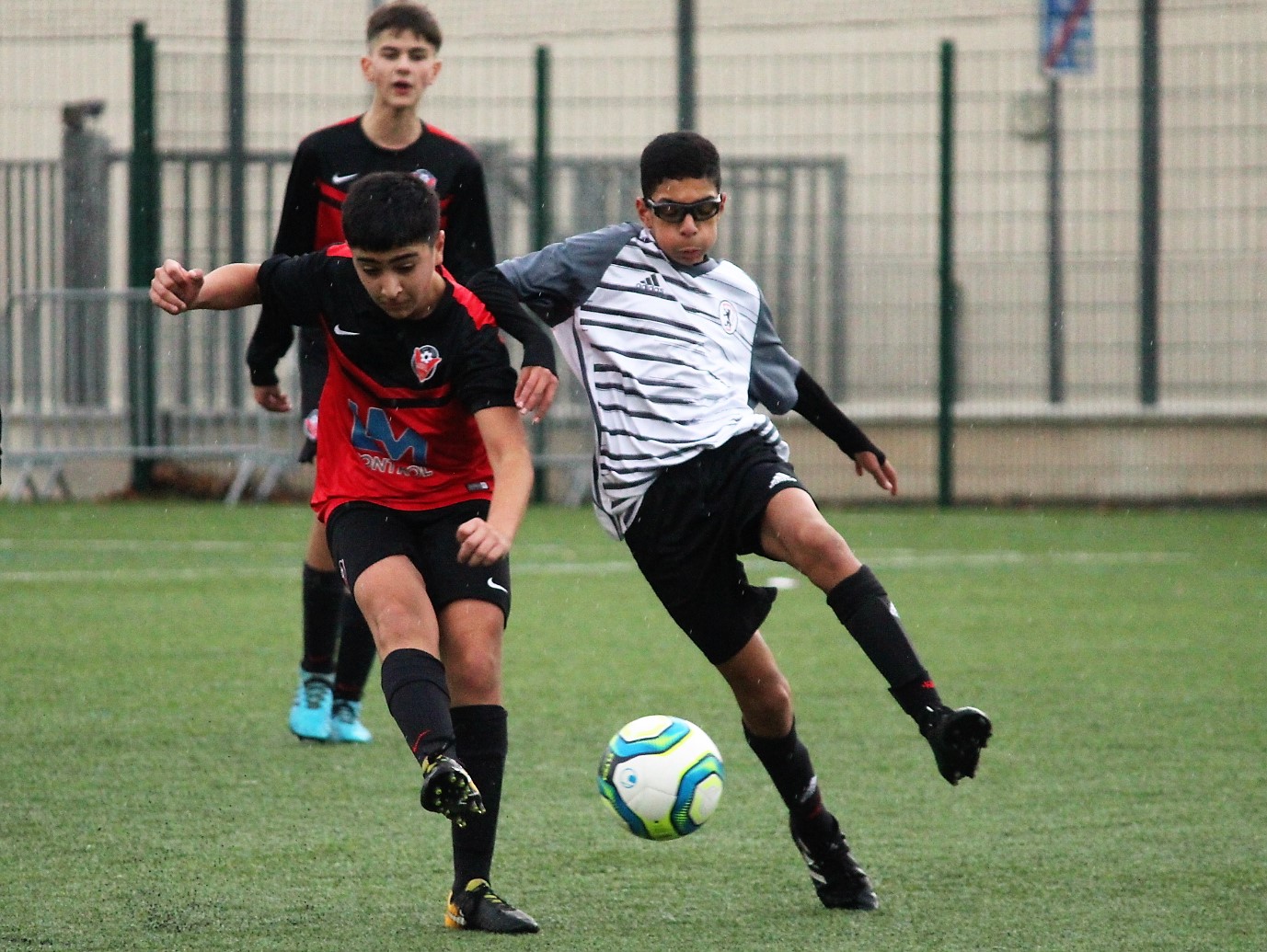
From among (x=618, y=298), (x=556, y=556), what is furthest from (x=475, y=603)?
(x=556, y=556)

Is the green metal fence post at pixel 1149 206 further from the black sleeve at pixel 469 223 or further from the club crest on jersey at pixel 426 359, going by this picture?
the club crest on jersey at pixel 426 359

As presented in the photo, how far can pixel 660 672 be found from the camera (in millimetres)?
6699

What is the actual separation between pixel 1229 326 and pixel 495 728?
1021 centimetres

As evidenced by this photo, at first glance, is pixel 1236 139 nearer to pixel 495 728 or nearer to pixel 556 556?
pixel 556 556

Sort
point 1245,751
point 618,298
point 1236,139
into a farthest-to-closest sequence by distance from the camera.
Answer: point 1236,139 → point 1245,751 → point 618,298

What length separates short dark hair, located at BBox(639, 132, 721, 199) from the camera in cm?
409

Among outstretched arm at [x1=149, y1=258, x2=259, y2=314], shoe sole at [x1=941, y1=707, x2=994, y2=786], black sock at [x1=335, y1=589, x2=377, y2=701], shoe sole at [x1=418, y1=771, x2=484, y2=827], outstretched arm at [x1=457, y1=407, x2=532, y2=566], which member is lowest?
black sock at [x1=335, y1=589, x2=377, y2=701]

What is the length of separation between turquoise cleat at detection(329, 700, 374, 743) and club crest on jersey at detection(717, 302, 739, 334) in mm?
1931

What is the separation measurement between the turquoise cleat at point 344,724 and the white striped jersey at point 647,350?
5.46ft

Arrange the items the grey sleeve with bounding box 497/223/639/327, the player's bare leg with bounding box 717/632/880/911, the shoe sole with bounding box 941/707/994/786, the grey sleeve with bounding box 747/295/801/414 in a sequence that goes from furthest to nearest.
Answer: the grey sleeve with bounding box 747/295/801/414 < the grey sleeve with bounding box 497/223/639/327 < the player's bare leg with bounding box 717/632/880/911 < the shoe sole with bounding box 941/707/994/786

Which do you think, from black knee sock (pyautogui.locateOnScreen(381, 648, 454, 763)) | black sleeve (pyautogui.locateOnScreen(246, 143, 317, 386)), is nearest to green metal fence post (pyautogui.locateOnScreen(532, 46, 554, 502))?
black sleeve (pyautogui.locateOnScreen(246, 143, 317, 386))

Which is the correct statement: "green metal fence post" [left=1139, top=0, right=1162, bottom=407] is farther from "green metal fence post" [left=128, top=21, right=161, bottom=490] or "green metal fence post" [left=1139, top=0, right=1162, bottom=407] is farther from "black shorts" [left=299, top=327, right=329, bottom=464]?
"black shorts" [left=299, top=327, right=329, bottom=464]

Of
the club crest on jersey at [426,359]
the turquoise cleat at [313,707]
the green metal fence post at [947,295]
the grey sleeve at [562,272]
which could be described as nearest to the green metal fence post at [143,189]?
the green metal fence post at [947,295]

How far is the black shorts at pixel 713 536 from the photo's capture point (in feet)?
12.9
